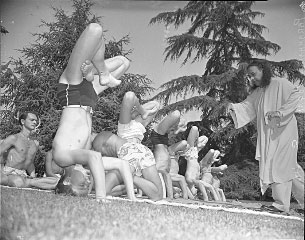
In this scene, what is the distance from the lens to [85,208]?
1504mm

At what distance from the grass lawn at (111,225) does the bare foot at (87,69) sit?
2.83 ft

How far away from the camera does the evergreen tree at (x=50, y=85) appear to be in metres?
3.51

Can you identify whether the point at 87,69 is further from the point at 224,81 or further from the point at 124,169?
the point at 224,81

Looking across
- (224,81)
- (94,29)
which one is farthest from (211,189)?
(94,29)

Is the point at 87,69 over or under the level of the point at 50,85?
under

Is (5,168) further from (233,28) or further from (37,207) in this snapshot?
(37,207)

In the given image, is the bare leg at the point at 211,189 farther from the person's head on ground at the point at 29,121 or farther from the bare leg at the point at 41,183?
the person's head on ground at the point at 29,121

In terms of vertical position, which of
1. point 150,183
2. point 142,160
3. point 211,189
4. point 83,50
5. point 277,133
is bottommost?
point 211,189

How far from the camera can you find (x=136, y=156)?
2963 millimetres

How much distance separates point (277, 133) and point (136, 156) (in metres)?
0.82

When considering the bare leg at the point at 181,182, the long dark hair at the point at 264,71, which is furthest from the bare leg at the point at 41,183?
the long dark hair at the point at 264,71

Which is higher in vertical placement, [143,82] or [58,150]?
[143,82]

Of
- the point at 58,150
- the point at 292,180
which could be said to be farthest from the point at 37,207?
the point at 292,180

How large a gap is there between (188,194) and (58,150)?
2243 millimetres
